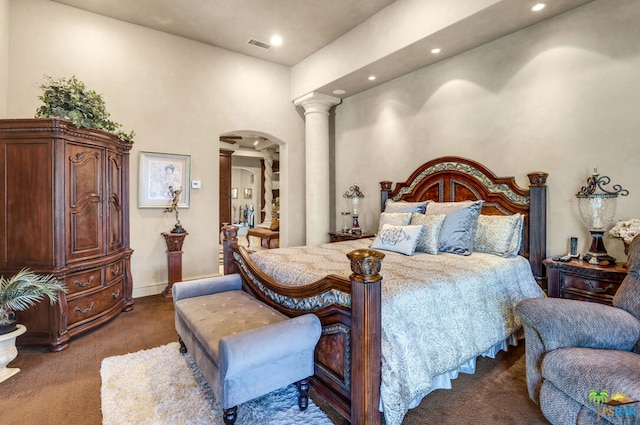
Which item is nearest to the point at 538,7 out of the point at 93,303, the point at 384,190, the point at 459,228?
the point at 459,228

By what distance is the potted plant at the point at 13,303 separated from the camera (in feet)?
7.48

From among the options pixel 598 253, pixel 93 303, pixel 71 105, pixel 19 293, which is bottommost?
pixel 93 303

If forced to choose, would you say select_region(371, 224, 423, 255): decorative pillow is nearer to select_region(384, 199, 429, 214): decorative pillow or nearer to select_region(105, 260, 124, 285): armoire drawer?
select_region(384, 199, 429, 214): decorative pillow

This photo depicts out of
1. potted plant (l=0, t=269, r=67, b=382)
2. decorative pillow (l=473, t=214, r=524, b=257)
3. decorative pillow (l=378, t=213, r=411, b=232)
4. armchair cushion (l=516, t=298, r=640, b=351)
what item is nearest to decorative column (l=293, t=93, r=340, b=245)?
decorative pillow (l=378, t=213, r=411, b=232)

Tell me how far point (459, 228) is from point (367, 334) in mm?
1848

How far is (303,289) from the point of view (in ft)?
6.59

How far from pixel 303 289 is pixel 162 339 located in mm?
1735

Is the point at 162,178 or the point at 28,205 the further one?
the point at 162,178

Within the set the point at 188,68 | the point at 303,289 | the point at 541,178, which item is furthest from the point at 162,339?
the point at 541,178

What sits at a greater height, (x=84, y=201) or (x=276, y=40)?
(x=276, y=40)

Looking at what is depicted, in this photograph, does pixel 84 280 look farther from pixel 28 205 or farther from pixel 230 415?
pixel 230 415

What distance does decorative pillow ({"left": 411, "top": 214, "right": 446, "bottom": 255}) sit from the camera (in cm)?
292

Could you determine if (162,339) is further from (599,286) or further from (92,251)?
(599,286)

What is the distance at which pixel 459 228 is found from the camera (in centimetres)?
297
